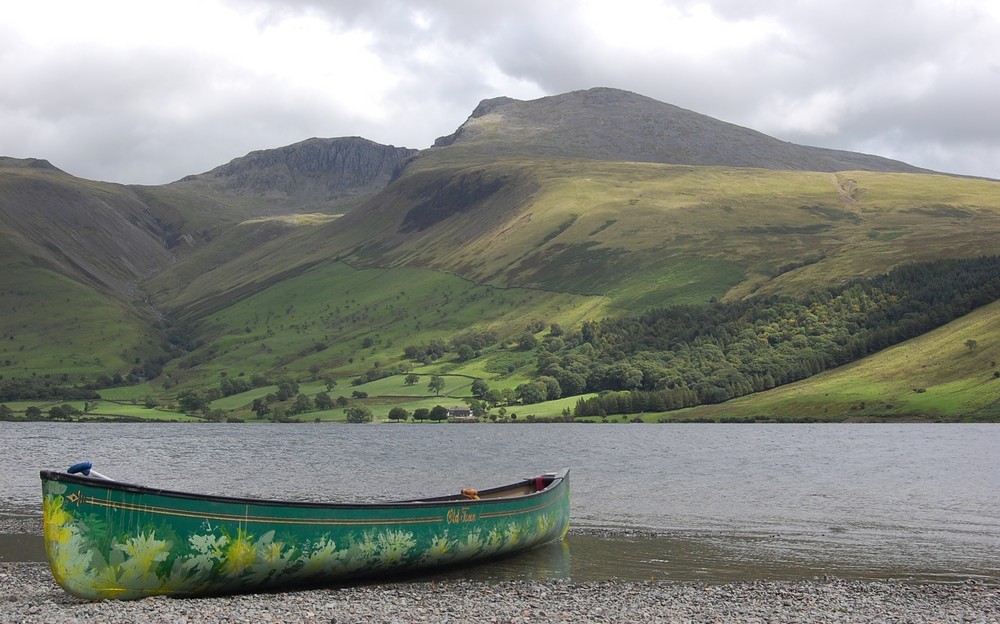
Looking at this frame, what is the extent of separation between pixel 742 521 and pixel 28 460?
257 ft

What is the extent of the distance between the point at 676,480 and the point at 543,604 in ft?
158

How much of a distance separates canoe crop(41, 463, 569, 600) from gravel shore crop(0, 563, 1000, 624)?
0.75 m

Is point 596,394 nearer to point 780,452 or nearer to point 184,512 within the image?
point 780,452

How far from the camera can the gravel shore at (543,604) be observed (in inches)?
1029

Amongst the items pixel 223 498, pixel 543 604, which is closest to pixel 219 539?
pixel 223 498

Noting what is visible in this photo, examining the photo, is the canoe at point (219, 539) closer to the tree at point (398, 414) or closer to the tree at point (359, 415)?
the tree at point (398, 414)

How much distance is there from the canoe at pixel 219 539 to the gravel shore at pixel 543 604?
2.46 ft

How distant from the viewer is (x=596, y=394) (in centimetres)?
19738

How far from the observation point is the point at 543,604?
29516 millimetres

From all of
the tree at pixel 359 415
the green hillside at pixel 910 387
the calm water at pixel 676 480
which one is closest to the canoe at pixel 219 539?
the calm water at pixel 676 480

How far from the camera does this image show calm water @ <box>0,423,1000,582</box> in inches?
1604

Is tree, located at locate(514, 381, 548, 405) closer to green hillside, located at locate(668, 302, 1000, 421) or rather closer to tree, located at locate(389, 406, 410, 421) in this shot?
tree, located at locate(389, 406, 410, 421)

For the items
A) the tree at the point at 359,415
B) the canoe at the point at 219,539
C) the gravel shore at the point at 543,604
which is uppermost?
the canoe at the point at 219,539

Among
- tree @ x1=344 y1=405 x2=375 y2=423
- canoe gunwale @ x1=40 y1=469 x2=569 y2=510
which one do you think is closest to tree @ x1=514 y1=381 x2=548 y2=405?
tree @ x1=344 y1=405 x2=375 y2=423
